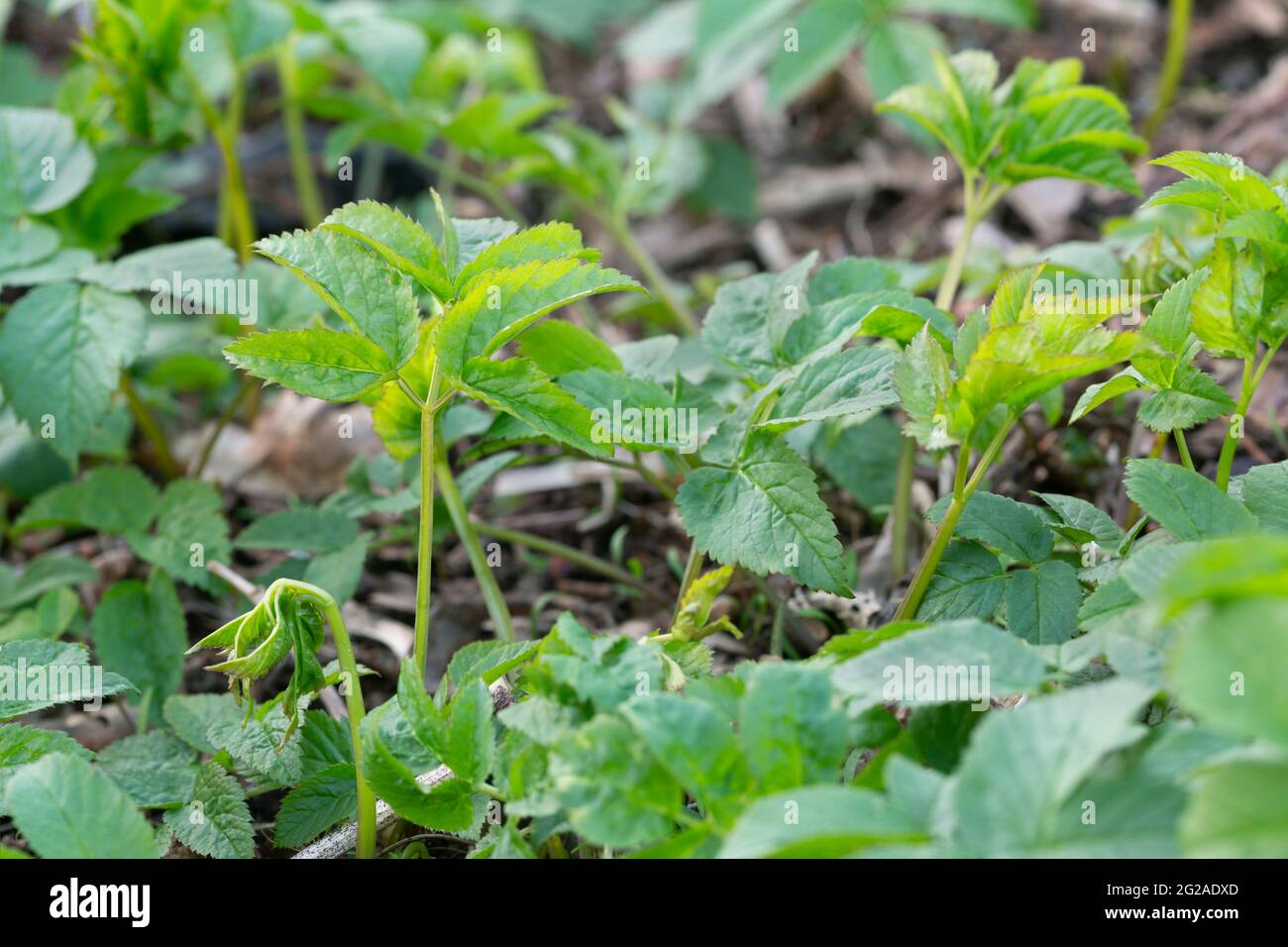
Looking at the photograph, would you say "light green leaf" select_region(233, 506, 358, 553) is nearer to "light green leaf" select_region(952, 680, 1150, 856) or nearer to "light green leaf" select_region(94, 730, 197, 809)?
"light green leaf" select_region(94, 730, 197, 809)

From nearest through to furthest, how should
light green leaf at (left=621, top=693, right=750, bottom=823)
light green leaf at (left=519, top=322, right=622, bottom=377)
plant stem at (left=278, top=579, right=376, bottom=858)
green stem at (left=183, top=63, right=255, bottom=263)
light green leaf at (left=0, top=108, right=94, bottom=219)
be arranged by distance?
light green leaf at (left=621, top=693, right=750, bottom=823)
plant stem at (left=278, top=579, right=376, bottom=858)
light green leaf at (left=519, top=322, right=622, bottom=377)
light green leaf at (left=0, top=108, right=94, bottom=219)
green stem at (left=183, top=63, right=255, bottom=263)

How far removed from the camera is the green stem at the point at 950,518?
4.67 ft

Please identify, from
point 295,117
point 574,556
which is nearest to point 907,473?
point 574,556

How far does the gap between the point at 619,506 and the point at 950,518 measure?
1.02 meters

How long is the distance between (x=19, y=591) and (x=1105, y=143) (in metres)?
1.90

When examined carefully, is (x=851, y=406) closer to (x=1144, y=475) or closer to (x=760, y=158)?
(x=1144, y=475)

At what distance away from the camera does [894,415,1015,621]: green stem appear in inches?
56.1

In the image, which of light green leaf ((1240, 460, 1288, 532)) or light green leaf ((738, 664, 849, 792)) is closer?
light green leaf ((738, 664, 849, 792))

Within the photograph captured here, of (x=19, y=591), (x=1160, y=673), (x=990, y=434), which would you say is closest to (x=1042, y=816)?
(x=1160, y=673)

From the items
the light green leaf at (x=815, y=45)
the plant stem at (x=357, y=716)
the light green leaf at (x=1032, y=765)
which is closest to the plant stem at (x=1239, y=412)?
the light green leaf at (x=1032, y=765)

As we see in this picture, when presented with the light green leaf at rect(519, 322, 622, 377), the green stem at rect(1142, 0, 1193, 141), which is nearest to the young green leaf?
the light green leaf at rect(519, 322, 622, 377)

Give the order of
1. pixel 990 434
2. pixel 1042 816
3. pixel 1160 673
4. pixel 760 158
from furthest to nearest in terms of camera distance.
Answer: pixel 760 158 → pixel 990 434 → pixel 1160 673 → pixel 1042 816

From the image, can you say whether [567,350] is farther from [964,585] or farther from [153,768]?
[153,768]

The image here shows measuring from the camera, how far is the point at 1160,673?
115 cm
